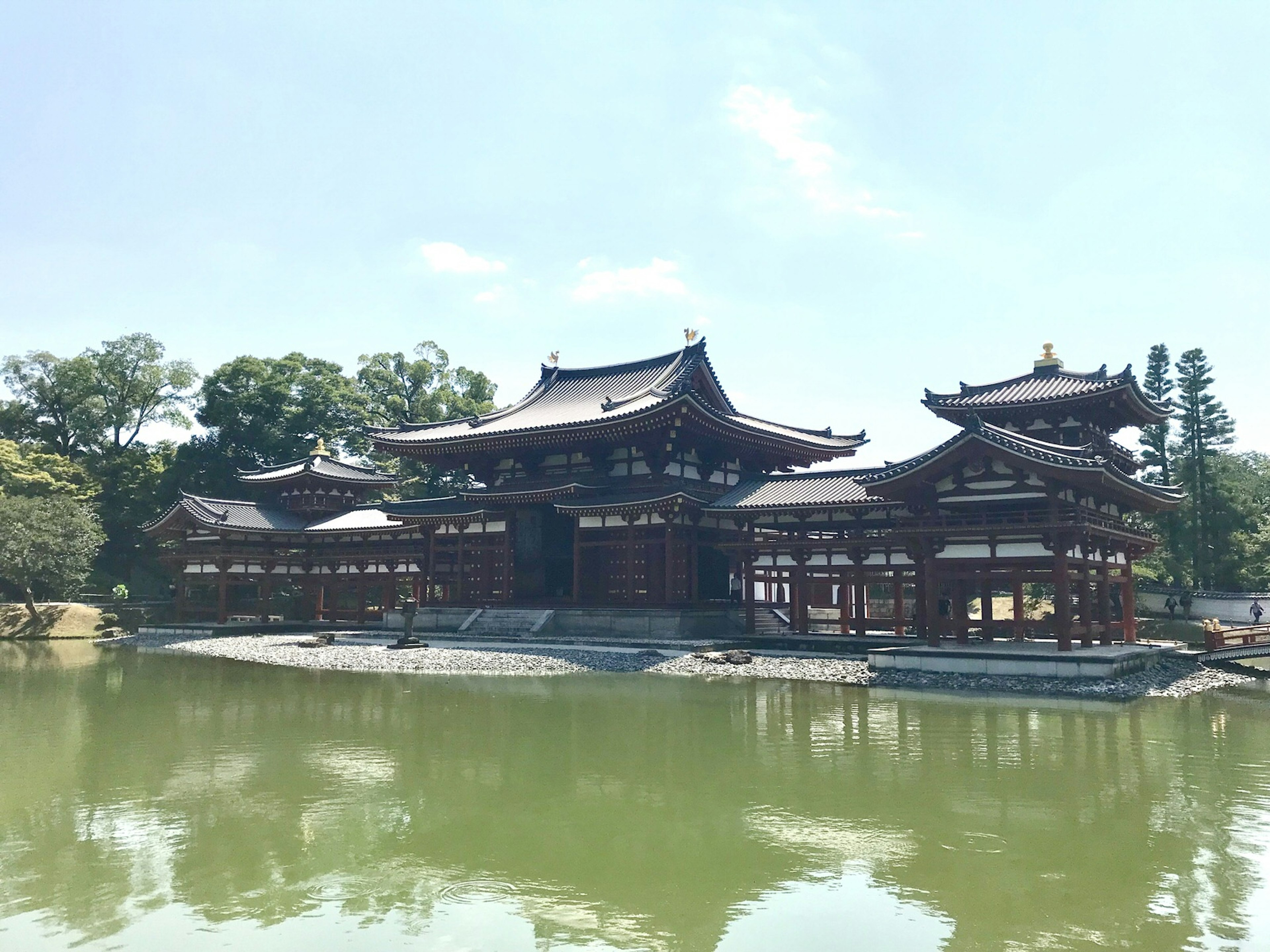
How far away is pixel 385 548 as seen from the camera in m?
40.1

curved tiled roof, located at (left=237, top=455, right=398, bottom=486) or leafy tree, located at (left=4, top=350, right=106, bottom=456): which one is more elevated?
leafy tree, located at (left=4, top=350, right=106, bottom=456)

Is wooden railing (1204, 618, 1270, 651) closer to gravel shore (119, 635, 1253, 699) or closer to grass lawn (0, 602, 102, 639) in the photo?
gravel shore (119, 635, 1253, 699)

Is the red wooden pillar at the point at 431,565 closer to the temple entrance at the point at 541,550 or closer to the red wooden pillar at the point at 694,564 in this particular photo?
the temple entrance at the point at 541,550

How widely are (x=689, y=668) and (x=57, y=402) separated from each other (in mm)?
56073

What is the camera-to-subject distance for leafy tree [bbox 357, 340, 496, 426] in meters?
61.8

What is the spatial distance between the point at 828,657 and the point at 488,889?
59.8 feet

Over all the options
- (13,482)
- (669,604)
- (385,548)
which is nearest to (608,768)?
(669,604)

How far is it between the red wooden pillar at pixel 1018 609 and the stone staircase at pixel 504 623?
15.0 metres

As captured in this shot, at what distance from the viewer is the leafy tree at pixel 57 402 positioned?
5978cm

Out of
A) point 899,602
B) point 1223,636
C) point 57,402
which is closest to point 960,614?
point 899,602

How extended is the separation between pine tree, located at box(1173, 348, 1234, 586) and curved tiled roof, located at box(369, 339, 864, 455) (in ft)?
63.6

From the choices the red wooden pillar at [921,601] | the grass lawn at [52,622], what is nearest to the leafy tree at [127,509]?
the grass lawn at [52,622]

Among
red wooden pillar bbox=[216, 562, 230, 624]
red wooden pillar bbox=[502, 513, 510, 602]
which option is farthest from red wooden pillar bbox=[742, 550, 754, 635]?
red wooden pillar bbox=[216, 562, 230, 624]

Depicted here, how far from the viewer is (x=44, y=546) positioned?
41.9 meters
